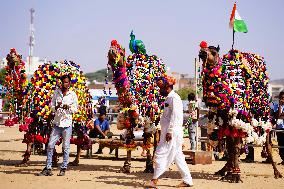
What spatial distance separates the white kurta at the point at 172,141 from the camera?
9266 mm

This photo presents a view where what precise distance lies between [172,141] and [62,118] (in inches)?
112

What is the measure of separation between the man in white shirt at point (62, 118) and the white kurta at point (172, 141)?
2471mm

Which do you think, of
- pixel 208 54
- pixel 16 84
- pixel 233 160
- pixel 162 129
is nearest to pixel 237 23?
pixel 208 54

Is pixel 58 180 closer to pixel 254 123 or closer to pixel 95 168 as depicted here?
pixel 95 168

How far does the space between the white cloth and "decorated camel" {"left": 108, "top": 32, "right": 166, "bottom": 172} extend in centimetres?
136

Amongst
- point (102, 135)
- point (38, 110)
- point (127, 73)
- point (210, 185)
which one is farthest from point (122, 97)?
point (102, 135)

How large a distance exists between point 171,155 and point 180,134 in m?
0.50

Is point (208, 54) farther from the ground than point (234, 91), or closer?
farther from the ground

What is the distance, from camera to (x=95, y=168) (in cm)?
1232

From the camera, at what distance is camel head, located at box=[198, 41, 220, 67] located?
10.4m

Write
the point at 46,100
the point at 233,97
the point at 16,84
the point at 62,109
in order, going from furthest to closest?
1. the point at 16,84
2. the point at 46,100
3. the point at 62,109
4. the point at 233,97

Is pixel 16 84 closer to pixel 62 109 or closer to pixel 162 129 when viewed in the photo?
pixel 62 109

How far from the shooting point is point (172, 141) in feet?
30.7

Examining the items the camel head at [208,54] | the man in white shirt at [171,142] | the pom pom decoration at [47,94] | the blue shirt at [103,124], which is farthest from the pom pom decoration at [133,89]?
the blue shirt at [103,124]
